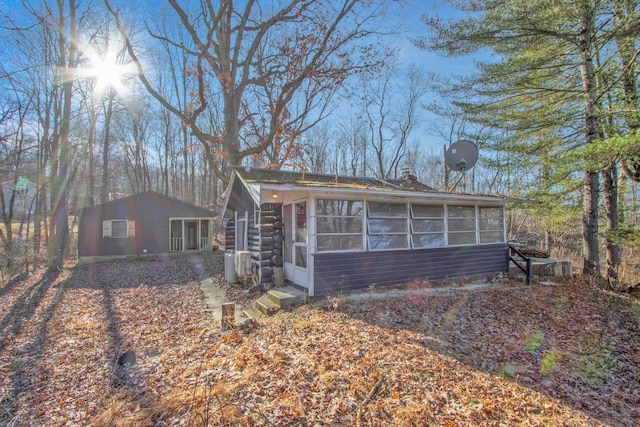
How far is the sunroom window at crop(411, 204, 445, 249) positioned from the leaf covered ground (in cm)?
139

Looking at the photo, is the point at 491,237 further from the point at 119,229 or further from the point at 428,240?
the point at 119,229

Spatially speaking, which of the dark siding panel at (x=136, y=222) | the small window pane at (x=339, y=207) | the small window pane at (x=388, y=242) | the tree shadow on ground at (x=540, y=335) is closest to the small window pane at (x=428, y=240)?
the small window pane at (x=388, y=242)

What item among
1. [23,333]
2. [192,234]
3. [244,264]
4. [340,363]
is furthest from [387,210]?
[192,234]

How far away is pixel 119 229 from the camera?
53.3 ft

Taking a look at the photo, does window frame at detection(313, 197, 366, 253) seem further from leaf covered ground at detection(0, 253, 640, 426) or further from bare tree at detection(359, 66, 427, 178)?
bare tree at detection(359, 66, 427, 178)

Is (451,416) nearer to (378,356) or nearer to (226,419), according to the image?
(378,356)

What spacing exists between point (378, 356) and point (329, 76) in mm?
12131

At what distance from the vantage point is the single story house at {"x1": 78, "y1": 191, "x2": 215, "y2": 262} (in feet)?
51.1

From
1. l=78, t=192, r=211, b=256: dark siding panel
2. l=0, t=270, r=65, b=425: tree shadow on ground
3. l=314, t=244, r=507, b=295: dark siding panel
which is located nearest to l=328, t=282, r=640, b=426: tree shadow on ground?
l=314, t=244, r=507, b=295: dark siding panel

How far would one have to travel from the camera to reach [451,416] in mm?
3008

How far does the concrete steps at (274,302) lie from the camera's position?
643cm

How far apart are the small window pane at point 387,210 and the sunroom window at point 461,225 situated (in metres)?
1.68

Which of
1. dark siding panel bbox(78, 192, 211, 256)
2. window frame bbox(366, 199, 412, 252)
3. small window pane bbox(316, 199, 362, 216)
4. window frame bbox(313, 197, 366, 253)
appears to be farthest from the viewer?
dark siding panel bbox(78, 192, 211, 256)

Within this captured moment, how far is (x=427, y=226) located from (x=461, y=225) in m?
1.30
